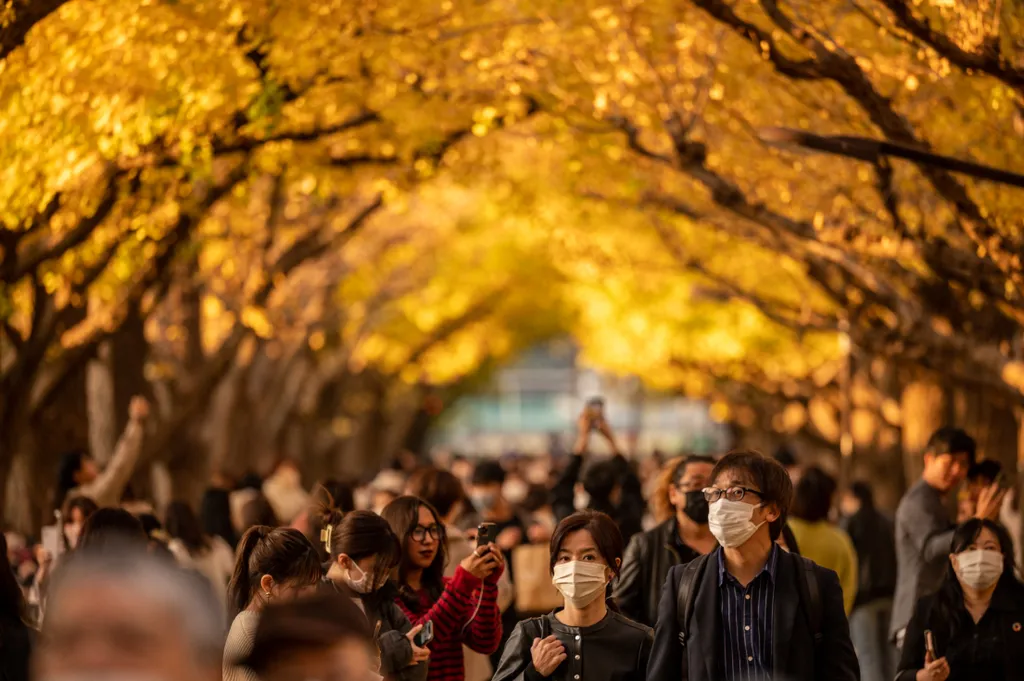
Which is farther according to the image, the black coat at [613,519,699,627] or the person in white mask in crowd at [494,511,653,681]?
the black coat at [613,519,699,627]

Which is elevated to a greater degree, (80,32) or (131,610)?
(131,610)

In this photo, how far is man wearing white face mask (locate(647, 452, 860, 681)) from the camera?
20.8ft

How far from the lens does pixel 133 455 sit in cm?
1443

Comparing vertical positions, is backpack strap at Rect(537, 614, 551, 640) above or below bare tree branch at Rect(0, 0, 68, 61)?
below

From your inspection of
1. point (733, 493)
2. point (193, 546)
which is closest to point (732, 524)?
point (733, 493)

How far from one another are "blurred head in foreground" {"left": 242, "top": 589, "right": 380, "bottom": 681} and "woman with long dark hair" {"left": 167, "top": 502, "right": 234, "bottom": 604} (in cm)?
776

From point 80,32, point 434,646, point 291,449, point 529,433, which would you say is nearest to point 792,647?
point 434,646

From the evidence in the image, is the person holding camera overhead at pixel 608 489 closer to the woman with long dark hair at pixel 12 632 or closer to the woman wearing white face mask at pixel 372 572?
→ the woman wearing white face mask at pixel 372 572

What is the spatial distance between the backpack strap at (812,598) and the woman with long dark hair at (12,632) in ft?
9.45

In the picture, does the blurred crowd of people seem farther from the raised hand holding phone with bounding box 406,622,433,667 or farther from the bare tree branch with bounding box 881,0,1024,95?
the bare tree branch with bounding box 881,0,1024,95

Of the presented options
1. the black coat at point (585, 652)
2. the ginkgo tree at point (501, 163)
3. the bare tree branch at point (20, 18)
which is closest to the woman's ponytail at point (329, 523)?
the black coat at point (585, 652)

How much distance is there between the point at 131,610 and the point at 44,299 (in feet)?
48.8

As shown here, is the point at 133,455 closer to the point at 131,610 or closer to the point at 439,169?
the point at 439,169

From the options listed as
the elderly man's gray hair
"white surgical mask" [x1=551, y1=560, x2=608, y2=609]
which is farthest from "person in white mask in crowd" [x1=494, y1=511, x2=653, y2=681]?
the elderly man's gray hair
